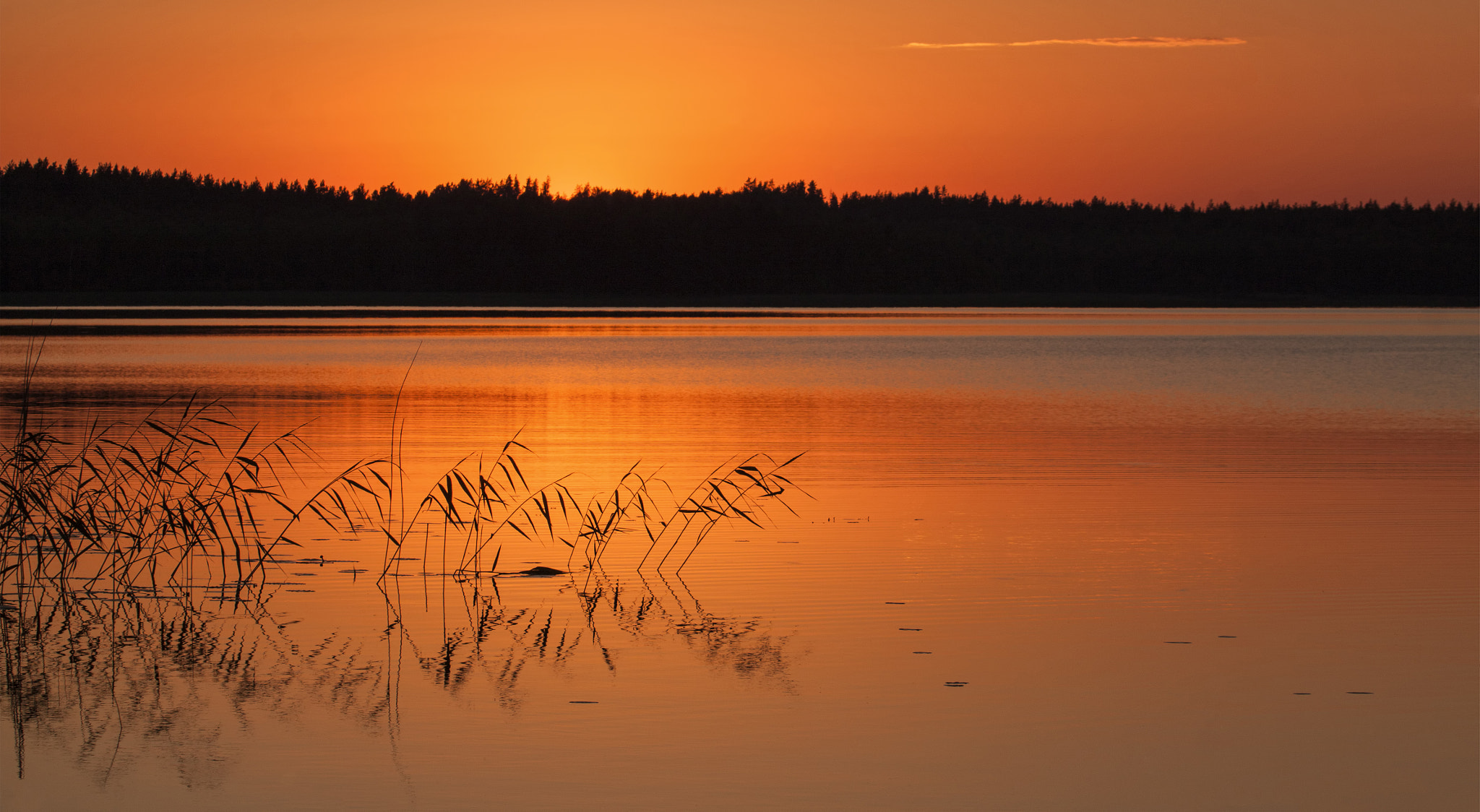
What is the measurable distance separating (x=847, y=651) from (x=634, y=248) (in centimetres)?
11300

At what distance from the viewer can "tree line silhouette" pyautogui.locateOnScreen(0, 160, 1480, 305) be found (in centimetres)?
10644

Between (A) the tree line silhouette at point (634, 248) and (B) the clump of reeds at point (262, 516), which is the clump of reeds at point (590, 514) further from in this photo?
(A) the tree line silhouette at point (634, 248)

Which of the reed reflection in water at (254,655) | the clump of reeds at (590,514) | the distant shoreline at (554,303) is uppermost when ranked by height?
the distant shoreline at (554,303)

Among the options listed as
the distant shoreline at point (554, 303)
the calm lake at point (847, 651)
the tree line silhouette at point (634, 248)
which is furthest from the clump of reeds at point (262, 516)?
the tree line silhouette at point (634, 248)

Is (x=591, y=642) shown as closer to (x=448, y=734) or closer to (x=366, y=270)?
(x=448, y=734)

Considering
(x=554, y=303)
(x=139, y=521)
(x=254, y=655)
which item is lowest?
(x=254, y=655)

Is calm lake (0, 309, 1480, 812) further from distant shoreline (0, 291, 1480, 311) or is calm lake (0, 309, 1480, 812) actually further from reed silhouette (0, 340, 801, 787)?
distant shoreline (0, 291, 1480, 311)

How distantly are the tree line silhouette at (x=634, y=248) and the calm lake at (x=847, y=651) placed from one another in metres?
93.2

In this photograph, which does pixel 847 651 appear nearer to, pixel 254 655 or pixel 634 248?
pixel 254 655

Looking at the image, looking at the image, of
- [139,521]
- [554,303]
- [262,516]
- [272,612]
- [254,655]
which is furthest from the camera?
[554,303]

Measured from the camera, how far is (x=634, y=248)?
119 meters

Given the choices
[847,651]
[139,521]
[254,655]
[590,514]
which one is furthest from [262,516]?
[847,651]

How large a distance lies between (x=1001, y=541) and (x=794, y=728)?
4.46m

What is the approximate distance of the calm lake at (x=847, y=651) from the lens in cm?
549
